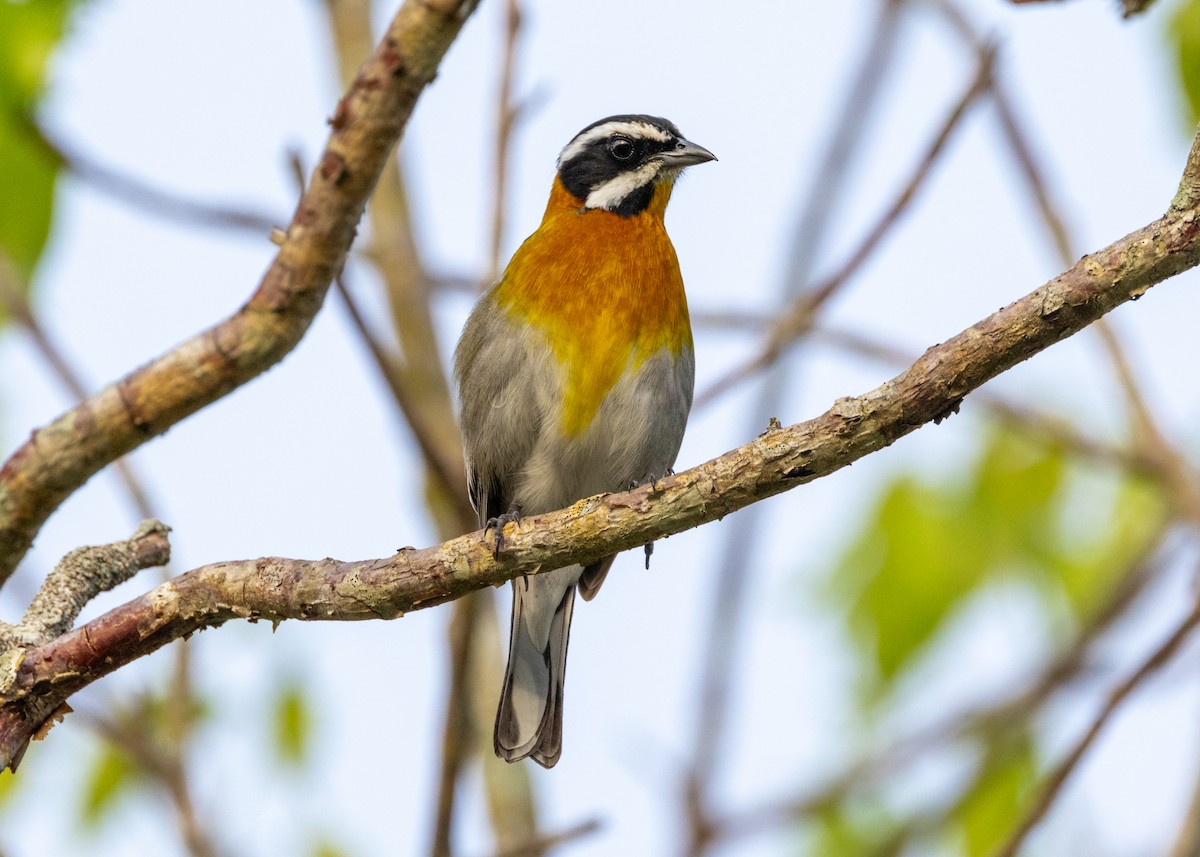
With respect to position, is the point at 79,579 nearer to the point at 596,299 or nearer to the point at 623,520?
the point at 623,520

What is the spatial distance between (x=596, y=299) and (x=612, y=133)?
1.58 meters

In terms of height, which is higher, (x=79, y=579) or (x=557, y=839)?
(x=79, y=579)

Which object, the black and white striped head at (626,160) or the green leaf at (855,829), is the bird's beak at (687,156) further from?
the green leaf at (855,829)

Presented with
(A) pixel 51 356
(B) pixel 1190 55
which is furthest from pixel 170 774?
(B) pixel 1190 55

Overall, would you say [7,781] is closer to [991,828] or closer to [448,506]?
[448,506]

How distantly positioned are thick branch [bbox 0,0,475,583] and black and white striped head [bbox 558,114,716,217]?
4179 mm

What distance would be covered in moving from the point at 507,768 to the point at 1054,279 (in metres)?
4.12

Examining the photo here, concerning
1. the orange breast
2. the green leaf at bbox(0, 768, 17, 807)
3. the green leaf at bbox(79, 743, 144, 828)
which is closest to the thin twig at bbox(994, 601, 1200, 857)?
the orange breast

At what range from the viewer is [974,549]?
22.4ft

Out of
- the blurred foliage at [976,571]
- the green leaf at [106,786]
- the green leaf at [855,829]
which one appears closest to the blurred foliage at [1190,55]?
the blurred foliage at [976,571]

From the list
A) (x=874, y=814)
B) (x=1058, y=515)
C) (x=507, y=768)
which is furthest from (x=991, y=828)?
(x=507, y=768)

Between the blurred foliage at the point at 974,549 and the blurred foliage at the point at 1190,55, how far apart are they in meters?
2.06

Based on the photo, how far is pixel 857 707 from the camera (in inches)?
247

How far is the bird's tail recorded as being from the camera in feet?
20.2
